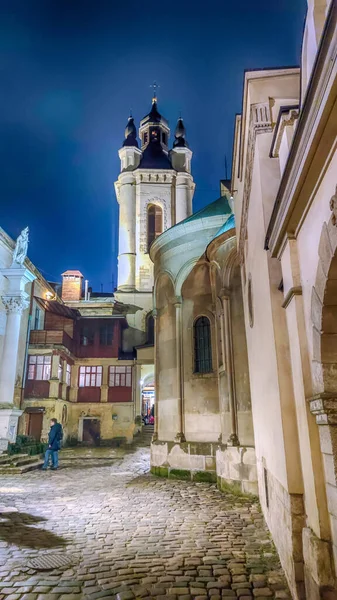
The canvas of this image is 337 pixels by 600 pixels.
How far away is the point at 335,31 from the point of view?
2.58 m

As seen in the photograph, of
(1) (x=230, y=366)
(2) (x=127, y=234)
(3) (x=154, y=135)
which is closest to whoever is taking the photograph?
(1) (x=230, y=366)

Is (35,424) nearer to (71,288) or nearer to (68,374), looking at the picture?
(68,374)

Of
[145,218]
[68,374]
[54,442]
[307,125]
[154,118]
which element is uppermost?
[154,118]

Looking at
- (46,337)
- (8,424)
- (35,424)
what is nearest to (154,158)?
(46,337)

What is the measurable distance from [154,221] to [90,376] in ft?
54.8

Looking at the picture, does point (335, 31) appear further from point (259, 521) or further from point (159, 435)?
point (159, 435)

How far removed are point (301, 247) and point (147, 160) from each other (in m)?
39.8

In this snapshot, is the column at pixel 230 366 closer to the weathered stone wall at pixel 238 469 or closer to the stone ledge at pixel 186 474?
the weathered stone wall at pixel 238 469

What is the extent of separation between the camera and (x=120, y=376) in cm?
3216

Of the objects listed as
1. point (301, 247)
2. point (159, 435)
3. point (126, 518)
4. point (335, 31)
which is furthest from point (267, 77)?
point (159, 435)

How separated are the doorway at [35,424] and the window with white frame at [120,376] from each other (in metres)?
6.61

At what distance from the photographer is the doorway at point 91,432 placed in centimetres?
3069

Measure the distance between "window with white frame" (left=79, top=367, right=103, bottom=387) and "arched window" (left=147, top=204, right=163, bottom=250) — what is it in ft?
45.5

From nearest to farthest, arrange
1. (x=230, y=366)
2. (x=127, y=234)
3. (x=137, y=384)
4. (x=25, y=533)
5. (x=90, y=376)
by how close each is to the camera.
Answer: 1. (x=25, y=533)
2. (x=230, y=366)
3. (x=137, y=384)
4. (x=90, y=376)
5. (x=127, y=234)
